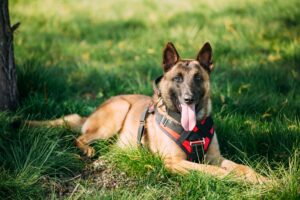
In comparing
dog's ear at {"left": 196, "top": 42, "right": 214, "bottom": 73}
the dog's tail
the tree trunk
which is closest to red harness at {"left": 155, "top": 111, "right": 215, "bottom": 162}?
dog's ear at {"left": 196, "top": 42, "right": 214, "bottom": 73}

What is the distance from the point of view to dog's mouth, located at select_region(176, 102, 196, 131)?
4422 mm

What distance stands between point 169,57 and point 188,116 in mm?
691

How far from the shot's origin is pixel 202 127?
4.52 meters

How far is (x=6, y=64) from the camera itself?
212 inches

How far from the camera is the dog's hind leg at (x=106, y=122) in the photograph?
530 cm

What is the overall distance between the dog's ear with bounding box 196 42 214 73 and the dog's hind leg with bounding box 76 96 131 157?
107 cm

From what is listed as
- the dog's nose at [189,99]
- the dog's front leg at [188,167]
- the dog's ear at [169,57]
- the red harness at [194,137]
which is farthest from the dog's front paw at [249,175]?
the dog's ear at [169,57]

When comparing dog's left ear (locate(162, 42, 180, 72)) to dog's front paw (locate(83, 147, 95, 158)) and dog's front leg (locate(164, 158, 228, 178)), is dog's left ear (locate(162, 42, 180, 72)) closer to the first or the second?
dog's front leg (locate(164, 158, 228, 178))

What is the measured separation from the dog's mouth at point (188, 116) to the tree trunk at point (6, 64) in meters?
2.23

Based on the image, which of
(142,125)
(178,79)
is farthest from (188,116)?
(142,125)

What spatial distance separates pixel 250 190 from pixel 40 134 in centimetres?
224

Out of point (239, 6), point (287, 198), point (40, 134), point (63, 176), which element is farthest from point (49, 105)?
point (239, 6)

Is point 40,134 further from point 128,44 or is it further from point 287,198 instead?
point 128,44

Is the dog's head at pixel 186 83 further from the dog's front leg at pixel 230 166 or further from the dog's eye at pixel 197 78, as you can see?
the dog's front leg at pixel 230 166
